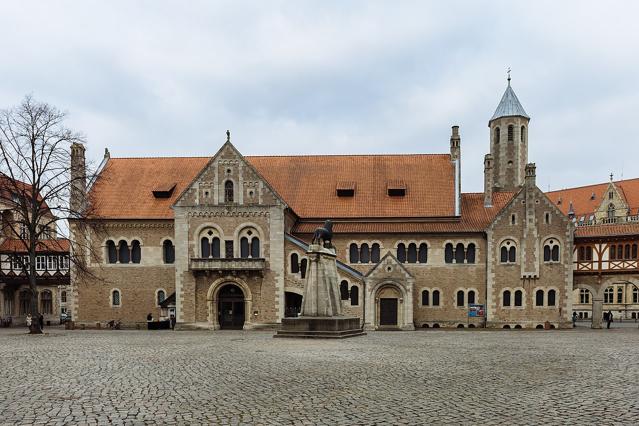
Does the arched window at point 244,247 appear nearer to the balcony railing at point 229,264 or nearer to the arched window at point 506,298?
the balcony railing at point 229,264

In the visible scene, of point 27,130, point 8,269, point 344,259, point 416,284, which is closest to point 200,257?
point 344,259

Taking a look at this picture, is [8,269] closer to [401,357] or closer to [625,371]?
[401,357]

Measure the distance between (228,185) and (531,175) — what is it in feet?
74.0

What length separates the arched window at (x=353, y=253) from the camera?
4163cm

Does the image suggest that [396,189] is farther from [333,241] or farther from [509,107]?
[509,107]

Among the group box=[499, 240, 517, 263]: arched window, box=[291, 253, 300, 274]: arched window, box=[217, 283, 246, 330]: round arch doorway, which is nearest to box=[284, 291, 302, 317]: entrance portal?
box=[291, 253, 300, 274]: arched window

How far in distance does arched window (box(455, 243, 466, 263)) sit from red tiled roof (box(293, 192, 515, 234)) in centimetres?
135

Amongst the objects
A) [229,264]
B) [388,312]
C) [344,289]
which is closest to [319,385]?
[344,289]

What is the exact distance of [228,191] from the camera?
3866 centimetres

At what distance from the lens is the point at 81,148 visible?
146 ft

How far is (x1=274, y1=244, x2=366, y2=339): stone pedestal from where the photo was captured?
25.7 meters

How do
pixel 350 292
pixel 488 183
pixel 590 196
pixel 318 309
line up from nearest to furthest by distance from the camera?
pixel 318 309, pixel 350 292, pixel 488 183, pixel 590 196

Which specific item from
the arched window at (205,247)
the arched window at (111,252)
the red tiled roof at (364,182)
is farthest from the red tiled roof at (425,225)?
the arched window at (111,252)

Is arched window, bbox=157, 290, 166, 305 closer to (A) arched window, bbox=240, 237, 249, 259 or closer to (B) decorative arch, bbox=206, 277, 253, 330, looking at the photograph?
(B) decorative arch, bbox=206, 277, 253, 330
